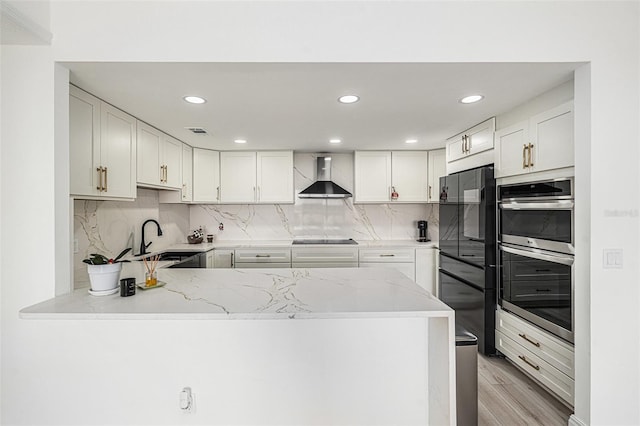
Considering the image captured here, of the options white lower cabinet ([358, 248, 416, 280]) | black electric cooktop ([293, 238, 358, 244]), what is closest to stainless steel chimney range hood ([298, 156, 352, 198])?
black electric cooktop ([293, 238, 358, 244])

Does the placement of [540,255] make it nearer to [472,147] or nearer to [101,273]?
[472,147]

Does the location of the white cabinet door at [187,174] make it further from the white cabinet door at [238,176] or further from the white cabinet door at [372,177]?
the white cabinet door at [372,177]

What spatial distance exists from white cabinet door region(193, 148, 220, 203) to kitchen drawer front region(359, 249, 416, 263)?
6.86 ft

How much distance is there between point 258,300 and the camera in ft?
5.17

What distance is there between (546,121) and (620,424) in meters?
1.81

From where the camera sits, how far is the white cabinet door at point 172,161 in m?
3.25

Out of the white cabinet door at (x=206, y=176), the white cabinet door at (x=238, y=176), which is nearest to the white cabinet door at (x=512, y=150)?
the white cabinet door at (x=238, y=176)

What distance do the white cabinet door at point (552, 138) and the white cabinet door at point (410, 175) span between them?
6.38 feet

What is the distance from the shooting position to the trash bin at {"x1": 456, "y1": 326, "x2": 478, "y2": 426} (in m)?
1.67

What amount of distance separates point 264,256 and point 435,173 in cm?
249

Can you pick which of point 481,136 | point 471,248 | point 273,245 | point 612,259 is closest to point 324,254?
point 273,245

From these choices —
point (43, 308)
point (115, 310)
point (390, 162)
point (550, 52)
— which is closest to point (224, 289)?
point (115, 310)

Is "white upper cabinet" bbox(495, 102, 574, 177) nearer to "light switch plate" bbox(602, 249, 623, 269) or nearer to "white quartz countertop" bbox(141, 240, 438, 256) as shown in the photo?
"light switch plate" bbox(602, 249, 623, 269)

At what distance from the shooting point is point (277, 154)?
4.20 metres
